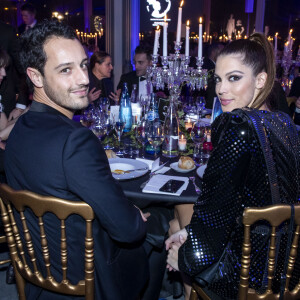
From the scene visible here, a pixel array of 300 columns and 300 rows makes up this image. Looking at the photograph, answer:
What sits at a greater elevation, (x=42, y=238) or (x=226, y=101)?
(x=226, y=101)

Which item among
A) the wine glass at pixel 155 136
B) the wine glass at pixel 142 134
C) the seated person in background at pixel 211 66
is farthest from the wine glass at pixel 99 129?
the seated person in background at pixel 211 66

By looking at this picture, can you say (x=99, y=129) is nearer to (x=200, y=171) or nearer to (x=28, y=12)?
(x=200, y=171)

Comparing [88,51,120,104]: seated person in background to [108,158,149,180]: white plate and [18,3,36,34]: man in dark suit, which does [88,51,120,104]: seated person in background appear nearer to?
[18,3,36,34]: man in dark suit

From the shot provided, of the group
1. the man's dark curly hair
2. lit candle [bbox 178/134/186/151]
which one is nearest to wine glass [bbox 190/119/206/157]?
lit candle [bbox 178/134/186/151]

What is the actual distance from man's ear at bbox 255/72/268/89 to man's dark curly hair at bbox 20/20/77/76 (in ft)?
3.05

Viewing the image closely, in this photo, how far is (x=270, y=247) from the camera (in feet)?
3.50

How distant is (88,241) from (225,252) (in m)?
0.49

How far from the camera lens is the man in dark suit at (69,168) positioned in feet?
3.56

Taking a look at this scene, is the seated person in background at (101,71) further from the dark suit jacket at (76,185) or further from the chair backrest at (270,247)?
the chair backrest at (270,247)

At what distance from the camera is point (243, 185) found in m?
1.01

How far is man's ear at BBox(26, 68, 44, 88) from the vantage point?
51.6 inches

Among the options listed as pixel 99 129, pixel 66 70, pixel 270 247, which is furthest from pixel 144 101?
pixel 270 247

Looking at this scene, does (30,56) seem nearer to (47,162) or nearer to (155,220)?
(47,162)

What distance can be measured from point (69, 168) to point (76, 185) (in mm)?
64
